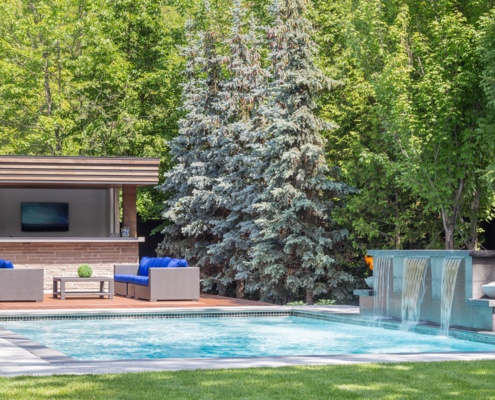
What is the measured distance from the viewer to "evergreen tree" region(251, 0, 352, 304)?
1959cm

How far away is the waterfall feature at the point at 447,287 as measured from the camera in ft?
40.5

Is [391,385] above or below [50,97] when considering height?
below

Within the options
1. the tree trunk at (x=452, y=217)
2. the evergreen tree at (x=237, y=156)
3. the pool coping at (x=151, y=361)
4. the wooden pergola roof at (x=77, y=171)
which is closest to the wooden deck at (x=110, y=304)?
the evergreen tree at (x=237, y=156)

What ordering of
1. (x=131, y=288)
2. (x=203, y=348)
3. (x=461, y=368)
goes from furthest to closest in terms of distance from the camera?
1. (x=131, y=288)
2. (x=203, y=348)
3. (x=461, y=368)

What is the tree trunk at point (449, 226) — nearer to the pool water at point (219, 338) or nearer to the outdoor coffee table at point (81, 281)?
the pool water at point (219, 338)

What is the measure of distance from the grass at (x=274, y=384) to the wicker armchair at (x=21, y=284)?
36.5 feet

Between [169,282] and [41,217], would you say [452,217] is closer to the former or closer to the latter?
[169,282]

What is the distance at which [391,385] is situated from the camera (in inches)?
263

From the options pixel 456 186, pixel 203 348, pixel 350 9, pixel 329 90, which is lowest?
pixel 203 348

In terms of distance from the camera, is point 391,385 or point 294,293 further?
point 294,293

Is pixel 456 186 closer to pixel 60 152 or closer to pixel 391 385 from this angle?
pixel 391 385

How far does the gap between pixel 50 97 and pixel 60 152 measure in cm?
229

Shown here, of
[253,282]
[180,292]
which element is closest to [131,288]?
[180,292]

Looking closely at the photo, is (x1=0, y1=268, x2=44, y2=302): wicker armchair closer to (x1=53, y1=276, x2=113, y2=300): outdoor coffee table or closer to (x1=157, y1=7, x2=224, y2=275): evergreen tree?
(x1=53, y1=276, x2=113, y2=300): outdoor coffee table
